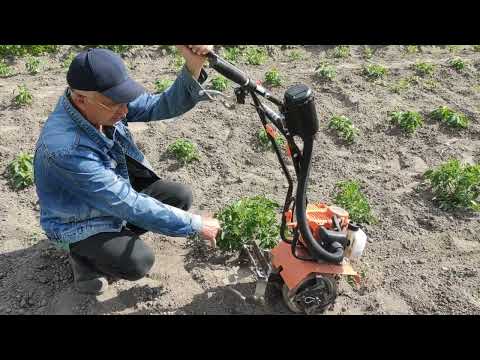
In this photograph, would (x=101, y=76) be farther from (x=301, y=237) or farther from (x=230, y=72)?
(x=301, y=237)

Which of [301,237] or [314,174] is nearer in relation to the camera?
[301,237]

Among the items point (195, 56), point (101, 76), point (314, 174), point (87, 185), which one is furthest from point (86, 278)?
point (314, 174)

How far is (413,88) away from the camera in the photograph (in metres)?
6.95

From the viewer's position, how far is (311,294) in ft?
11.9

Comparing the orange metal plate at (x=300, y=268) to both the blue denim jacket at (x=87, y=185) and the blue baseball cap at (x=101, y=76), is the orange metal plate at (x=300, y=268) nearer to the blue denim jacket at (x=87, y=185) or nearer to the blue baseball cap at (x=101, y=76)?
the blue denim jacket at (x=87, y=185)

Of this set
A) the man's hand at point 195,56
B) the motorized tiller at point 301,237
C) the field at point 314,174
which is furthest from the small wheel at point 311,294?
the man's hand at point 195,56

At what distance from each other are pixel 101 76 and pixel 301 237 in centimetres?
174

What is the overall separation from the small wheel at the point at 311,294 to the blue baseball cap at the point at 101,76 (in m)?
1.79

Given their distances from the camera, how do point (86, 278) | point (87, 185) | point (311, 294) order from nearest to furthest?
point (87, 185) < point (311, 294) < point (86, 278)

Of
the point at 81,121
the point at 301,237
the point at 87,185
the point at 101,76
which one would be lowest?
the point at 301,237

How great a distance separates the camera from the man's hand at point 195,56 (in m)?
3.24

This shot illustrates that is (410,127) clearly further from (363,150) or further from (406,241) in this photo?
(406,241)

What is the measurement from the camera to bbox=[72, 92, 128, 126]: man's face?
315 cm

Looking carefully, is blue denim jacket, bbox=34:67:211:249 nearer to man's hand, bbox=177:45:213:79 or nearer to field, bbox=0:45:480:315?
man's hand, bbox=177:45:213:79
